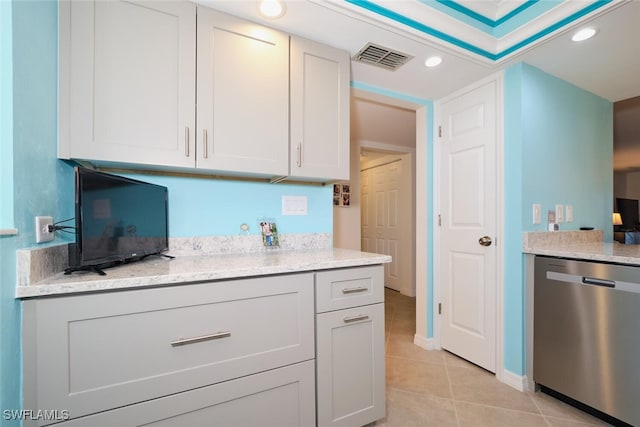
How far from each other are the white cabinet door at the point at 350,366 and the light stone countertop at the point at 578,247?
119 cm

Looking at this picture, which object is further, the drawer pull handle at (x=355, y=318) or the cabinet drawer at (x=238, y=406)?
the drawer pull handle at (x=355, y=318)

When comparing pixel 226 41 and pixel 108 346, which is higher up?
pixel 226 41

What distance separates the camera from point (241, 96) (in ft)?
4.71

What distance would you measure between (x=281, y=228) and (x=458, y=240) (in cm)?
150

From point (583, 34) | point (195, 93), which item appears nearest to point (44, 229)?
point (195, 93)

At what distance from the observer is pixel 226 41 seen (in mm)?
1400

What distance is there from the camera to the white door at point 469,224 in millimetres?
2035

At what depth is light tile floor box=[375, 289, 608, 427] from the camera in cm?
154

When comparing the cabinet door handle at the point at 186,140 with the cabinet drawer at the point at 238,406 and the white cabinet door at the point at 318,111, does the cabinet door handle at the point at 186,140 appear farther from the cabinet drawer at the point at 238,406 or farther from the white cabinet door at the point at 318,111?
the cabinet drawer at the point at 238,406

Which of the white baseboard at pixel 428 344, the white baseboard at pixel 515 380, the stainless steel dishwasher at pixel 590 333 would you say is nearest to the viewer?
the stainless steel dishwasher at pixel 590 333

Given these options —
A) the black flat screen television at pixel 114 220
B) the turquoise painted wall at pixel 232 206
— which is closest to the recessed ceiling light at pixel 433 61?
the turquoise painted wall at pixel 232 206

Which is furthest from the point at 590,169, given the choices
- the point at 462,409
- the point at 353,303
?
the point at 353,303

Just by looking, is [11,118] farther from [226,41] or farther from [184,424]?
[184,424]

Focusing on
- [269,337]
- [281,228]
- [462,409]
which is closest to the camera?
[269,337]
